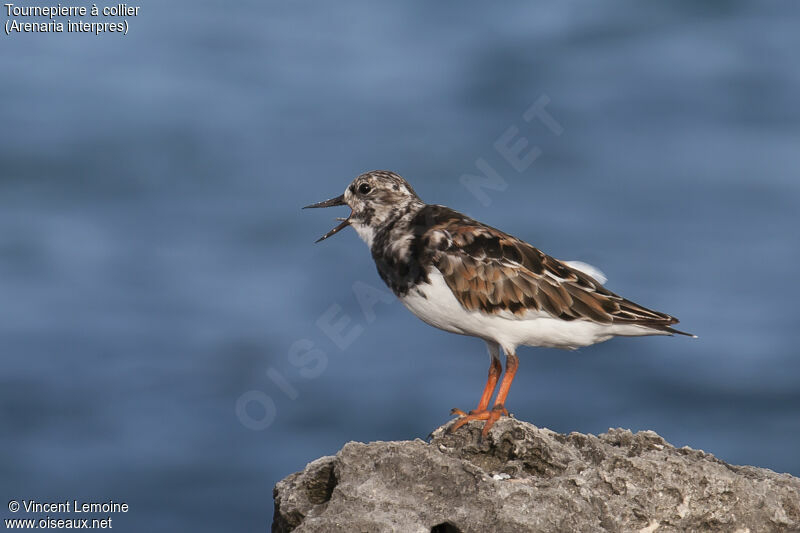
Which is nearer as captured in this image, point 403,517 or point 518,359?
point 403,517

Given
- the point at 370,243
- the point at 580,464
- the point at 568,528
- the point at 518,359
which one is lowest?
the point at 568,528

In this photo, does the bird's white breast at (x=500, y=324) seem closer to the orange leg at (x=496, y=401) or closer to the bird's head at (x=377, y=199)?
the orange leg at (x=496, y=401)

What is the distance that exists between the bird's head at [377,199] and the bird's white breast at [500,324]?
131 centimetres

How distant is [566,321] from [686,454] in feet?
6.94

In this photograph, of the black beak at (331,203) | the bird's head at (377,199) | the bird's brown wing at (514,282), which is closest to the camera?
the bird's brown wing at (514,282)

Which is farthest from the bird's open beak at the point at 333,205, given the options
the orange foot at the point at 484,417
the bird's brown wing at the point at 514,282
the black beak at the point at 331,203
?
the orange foot at the point at 484,417

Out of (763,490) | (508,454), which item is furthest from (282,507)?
(763,490)

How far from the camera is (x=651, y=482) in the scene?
1057 centimetres

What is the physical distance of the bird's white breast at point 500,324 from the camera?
12.2 m

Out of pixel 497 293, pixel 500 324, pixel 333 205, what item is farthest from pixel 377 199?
pixel 500 324

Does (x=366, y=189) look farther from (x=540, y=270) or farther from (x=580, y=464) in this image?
(x=580, y=464)

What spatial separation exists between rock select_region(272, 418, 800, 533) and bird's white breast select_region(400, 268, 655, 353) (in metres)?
1.35

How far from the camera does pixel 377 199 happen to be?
13352 millimetres

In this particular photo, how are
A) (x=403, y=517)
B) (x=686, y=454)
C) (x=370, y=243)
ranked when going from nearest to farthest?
(x=403, y=517), (x=686, y=454), (x=370, y=243)
